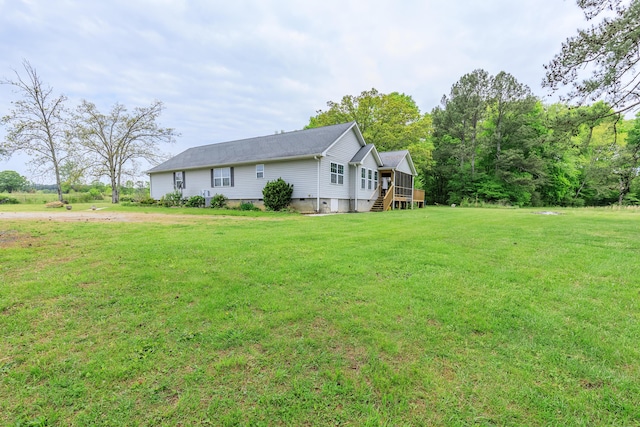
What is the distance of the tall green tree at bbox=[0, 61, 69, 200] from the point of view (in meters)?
22.9

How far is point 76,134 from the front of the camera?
25.3m

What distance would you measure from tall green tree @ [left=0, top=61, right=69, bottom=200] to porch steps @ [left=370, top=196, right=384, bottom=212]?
2761cm

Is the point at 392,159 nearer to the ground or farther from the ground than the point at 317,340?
farther from the ground

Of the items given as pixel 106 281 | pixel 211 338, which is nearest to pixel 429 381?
pixel 211 338

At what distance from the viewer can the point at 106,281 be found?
3729mm

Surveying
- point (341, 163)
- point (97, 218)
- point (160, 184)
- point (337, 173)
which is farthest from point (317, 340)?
point (160, 184)

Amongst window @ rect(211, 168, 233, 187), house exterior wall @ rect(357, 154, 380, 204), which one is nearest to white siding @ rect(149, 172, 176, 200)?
window @ rect(211, 168, 233, 187)

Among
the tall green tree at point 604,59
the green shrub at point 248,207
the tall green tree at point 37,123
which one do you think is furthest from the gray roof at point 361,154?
the tall green tree at point 37,123

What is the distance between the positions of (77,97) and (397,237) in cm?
3201

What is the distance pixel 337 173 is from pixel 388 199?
5078 mm

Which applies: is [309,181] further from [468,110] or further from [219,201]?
[468,110]

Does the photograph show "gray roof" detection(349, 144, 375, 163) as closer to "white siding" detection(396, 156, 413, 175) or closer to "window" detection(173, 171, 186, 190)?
"white siding" detection(396, 156, 413, 175)

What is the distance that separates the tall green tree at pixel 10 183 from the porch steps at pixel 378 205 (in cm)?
5778

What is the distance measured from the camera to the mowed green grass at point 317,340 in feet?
5.88
